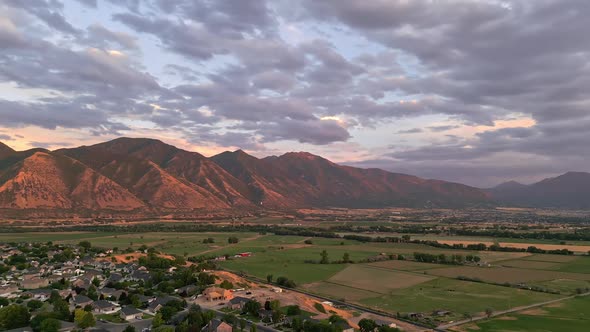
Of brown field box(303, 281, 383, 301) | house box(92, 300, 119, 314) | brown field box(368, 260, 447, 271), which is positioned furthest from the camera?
brown field box(368, 260, 447, 271)

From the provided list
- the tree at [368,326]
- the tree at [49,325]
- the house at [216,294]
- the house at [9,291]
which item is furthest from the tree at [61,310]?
the tree at [368,326]

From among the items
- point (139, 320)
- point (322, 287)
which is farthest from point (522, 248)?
point (139, 320)

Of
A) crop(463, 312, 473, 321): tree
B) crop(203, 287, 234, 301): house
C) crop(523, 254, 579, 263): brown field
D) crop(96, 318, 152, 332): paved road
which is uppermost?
crop(523, 254, 579, 263): brown field

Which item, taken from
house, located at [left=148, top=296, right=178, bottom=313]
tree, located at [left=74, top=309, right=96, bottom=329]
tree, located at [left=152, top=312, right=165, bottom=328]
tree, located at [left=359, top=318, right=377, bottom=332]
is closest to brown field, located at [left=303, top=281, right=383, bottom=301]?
tree, located at [left=359, top=318, right=377, bottom=332]

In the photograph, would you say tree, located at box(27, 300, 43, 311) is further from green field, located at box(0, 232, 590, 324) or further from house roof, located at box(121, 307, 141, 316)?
green field, located at box(0, 232, 590, 324)

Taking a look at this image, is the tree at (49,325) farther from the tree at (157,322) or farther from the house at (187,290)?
the house at (187,290)

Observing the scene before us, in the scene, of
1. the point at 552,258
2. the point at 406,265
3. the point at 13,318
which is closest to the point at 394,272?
the point at 406,265

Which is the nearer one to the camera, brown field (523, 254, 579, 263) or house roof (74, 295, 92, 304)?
house roof (74, 295, 92, 304)

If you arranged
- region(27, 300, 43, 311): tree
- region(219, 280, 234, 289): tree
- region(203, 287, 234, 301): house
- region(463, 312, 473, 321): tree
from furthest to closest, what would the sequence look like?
region(219, 280, 234, 289): tree, region(203, 287, 234, 301): house, region(27, 300, 43, 311): tree, region(463, 312, 473, 321): tree
